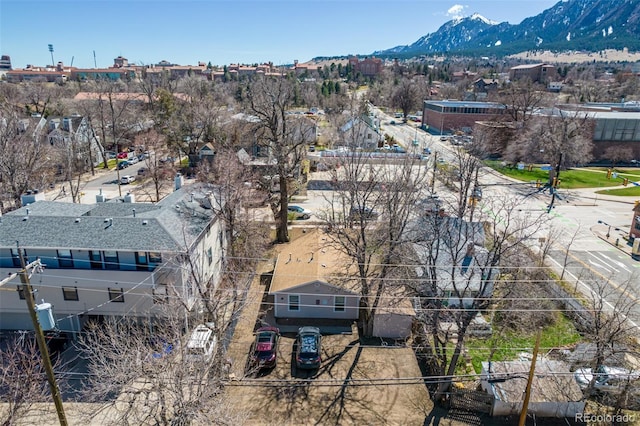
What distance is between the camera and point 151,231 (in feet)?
68.8

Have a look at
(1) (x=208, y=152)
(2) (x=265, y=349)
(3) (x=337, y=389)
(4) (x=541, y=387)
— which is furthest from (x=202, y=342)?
(1) (x=208, y=152)

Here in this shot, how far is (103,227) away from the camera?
21312mm

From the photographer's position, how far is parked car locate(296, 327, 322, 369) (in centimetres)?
1870

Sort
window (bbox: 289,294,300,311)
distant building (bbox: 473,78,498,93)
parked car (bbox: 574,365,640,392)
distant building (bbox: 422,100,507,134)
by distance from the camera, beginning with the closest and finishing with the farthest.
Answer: parked car (bbox: 574,365,640,392) → window (bbox: 289,294,300,311) → distant building (bbox: 422,100,507,134) → distant building (bbox: 473,78,498,93)

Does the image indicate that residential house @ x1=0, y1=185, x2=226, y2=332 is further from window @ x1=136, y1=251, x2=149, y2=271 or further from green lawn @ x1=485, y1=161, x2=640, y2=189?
green lawn @ x1=485, y1=161, x2=640, y2=189

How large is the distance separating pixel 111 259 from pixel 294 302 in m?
9.86

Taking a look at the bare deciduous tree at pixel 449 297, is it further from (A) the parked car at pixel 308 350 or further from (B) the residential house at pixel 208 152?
(B) the residential house at pixel 208 152

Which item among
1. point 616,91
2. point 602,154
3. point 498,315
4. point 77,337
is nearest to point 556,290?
point 498,315

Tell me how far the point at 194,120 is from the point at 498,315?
4922 cm

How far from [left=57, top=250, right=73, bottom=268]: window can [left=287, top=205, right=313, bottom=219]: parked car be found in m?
21.0

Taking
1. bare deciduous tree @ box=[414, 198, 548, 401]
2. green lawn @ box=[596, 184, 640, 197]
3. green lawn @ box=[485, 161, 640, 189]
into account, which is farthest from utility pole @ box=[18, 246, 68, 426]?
green lawn @ box=[596, 184, 640, 197]

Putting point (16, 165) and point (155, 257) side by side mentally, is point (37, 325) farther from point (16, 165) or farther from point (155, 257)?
point (16, 165)

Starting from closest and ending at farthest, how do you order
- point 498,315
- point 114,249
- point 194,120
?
point 114,249 → point 498,315 → point 194,120

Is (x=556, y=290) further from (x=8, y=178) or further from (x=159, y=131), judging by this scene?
(x=159, y=131)
